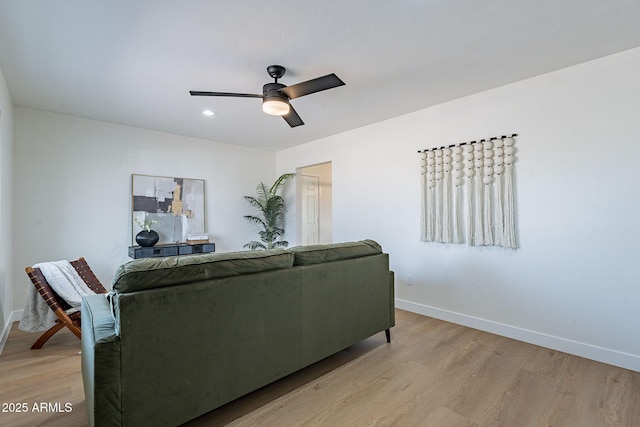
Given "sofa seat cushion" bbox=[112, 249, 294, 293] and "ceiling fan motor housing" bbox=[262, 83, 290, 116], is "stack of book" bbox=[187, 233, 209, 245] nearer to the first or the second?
"ceiling fan motor housing" bbox=[262, 83, 290, 116]

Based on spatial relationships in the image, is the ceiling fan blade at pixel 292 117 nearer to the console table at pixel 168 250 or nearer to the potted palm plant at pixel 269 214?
the console table at pixel 168 250

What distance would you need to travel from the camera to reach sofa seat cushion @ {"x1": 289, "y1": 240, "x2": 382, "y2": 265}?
2096mm

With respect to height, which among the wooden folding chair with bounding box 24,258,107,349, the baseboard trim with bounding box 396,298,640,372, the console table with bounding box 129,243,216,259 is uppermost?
the console table with bounding box 129,243,216,259

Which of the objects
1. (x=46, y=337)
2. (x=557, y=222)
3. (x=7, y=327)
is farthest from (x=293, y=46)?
(x=7, y=327)

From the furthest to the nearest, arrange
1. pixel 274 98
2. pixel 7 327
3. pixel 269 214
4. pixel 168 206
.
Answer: pixel 269 214, pixel 168 206, pixel 7 327, pixel 274 98

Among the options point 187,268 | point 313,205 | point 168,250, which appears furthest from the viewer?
point 313,205

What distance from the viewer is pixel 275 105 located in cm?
246

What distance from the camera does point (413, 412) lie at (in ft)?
5.86

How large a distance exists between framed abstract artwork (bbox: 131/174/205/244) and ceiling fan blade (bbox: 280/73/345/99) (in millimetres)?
2888

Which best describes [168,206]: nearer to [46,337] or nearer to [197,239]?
[197,239]

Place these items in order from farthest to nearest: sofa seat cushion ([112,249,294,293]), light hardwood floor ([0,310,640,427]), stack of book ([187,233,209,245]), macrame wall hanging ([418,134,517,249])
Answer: stack of book ([187,233,209,245]), macrame wall hanging ([418,134,517,249]), light hardwood floor ([0,310,640,427]), sofa seat cushion ([112,249,294,293])

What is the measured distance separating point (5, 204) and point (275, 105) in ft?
9.22

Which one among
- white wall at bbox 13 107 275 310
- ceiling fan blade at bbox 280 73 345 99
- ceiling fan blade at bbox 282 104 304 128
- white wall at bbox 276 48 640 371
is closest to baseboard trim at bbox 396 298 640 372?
white wall at bbox 276 48 640 371

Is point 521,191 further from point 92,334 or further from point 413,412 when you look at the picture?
point 92,334
